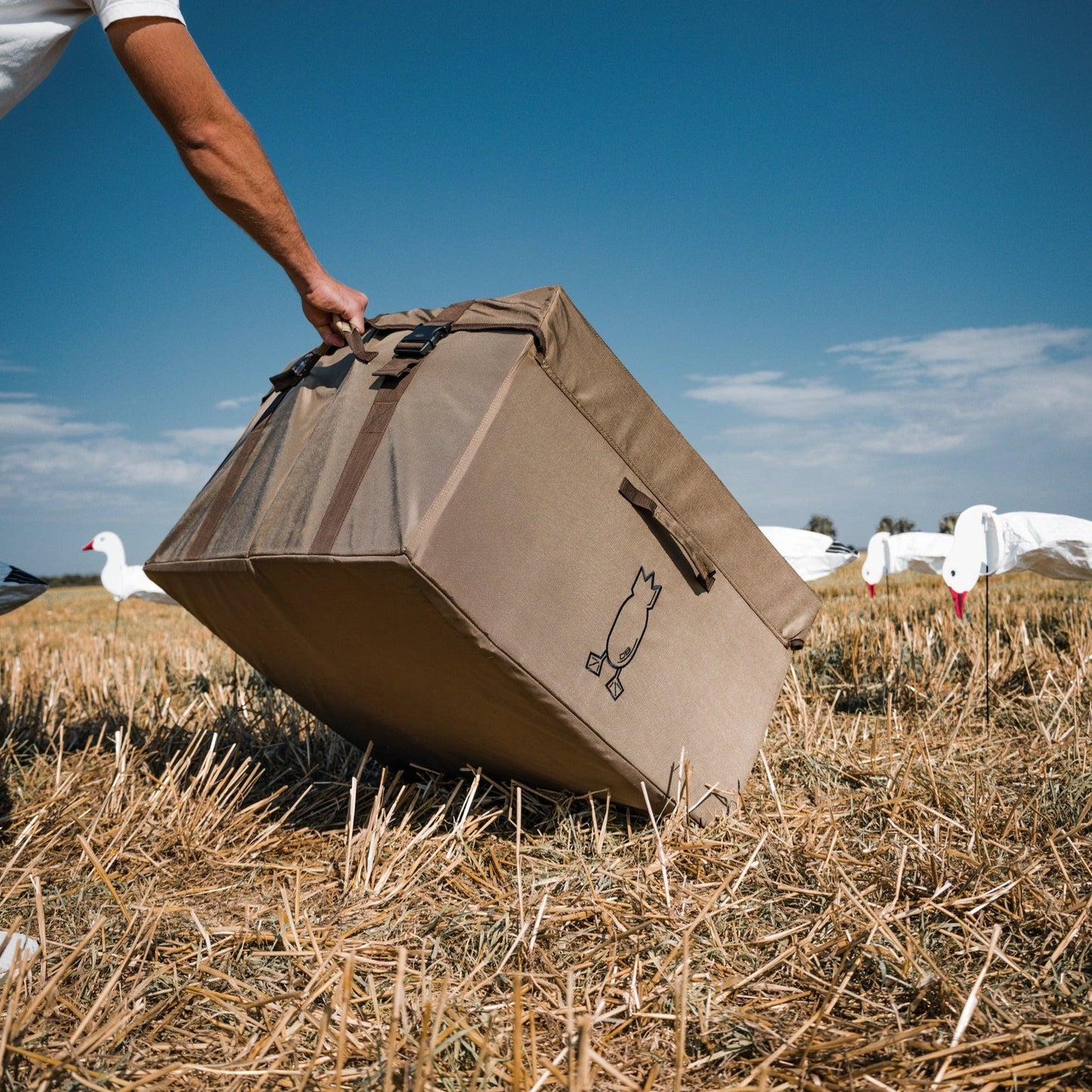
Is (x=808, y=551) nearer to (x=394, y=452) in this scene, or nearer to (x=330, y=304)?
(x=330, y=304)

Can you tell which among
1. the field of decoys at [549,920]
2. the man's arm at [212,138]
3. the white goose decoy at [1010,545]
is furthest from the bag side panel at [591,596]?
the white goose decoy at [1010,545]

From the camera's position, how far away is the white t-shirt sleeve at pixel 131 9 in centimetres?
195

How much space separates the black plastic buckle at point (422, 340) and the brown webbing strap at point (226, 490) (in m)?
0.66

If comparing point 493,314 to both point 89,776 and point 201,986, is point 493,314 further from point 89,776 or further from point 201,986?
point 89,776

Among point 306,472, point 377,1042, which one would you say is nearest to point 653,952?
point 377,1042

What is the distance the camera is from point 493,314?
2.20 metres

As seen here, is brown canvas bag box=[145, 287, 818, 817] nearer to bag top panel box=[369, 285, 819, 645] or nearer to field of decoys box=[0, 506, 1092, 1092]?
bag top panel box=[369, 285, 819, 645]

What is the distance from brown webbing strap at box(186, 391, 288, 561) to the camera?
8.04 ft

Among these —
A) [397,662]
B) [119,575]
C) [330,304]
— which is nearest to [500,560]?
[397,662]

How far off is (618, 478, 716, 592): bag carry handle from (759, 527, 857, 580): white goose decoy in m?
3.77

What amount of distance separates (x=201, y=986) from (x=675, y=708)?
1369 mm

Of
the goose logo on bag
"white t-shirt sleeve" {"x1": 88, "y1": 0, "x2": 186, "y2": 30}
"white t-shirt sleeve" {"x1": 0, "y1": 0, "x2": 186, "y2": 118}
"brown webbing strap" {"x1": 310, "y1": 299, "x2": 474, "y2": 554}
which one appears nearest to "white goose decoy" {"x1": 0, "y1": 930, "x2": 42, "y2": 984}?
"brown webbing strap" {"x1": 310, "y1": 299, "x2": 474, "y2": 554}

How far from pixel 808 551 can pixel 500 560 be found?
471 cm

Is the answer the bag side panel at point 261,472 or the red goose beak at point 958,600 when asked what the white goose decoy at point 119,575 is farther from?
the red goose beak at point 958,600
